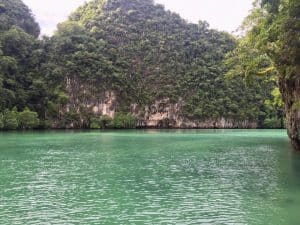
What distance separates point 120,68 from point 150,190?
235ft

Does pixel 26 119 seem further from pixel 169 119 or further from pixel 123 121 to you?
pixel 169 119

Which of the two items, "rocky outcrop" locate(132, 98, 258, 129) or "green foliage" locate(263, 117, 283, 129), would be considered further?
"rocky outcrop" locate(132, 98, 258, 129)

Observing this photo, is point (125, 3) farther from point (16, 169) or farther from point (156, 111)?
point (16, 169)

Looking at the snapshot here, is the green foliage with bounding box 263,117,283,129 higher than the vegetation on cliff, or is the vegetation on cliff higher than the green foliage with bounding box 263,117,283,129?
the vegetation on cliff

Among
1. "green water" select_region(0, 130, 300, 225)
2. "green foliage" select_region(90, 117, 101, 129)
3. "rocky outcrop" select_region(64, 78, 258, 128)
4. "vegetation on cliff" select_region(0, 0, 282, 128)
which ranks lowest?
"green water" select_region(0, 130, 300, 225)

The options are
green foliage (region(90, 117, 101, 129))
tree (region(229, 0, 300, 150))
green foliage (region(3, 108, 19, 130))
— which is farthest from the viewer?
green foliage (region(90, 117, 101, 129))

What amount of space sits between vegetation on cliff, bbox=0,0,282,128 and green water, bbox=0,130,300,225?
48.2 metres

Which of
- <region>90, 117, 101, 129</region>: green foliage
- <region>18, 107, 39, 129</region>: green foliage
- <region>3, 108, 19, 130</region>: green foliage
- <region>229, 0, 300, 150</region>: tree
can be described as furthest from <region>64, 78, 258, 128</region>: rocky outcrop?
<region>229, 0, 300, 150</region>: tree

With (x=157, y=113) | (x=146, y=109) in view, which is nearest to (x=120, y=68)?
(x=146, y=109)

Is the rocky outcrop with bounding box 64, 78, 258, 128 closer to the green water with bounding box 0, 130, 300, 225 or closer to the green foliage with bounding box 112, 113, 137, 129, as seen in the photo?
the green foliage with bounding box 112, 113, 137, 129

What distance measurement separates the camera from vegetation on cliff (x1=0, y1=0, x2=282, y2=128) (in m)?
76.5

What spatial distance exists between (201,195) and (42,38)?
3019 inches

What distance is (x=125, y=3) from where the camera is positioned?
102 meters

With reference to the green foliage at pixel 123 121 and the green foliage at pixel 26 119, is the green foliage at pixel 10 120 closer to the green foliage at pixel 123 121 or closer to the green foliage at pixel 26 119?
the green foliage at pixel 26 119
